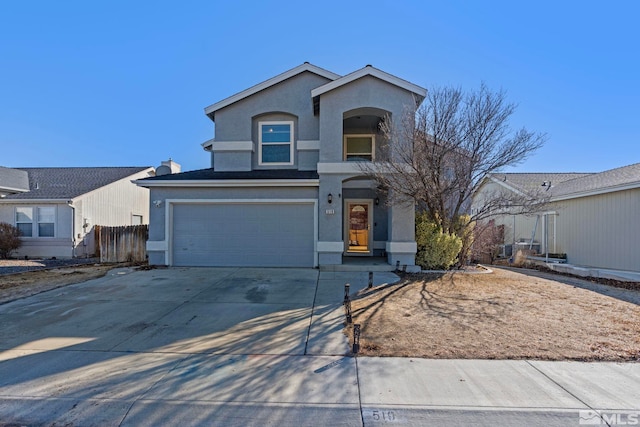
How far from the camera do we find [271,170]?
12.9 m

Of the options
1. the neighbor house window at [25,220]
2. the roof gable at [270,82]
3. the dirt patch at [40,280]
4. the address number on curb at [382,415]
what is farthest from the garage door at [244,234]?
the neighbor house window at [25,220]

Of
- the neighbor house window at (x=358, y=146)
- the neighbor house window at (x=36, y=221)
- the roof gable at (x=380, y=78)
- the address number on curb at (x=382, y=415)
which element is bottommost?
the address number on curb at (x=382, y=415)

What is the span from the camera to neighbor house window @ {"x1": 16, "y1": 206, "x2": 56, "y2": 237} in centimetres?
1578

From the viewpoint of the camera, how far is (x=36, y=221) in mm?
15867

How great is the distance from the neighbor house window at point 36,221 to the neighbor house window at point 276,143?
11.5 m

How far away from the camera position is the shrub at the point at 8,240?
48.9 ft

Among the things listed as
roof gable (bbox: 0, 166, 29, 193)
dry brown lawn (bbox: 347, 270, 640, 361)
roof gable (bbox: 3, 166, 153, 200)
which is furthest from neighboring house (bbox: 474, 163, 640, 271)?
roof gable (bbox: 0, 166, 29, 193)

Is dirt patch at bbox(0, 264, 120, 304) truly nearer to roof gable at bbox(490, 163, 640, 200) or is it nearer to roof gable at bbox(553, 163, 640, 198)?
roof gable at bbox(490, 163, 640, 200)

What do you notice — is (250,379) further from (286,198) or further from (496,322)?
(286,198)

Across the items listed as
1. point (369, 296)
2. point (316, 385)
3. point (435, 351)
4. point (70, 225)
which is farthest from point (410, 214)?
point (70, 225)

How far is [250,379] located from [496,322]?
4485 millimetres

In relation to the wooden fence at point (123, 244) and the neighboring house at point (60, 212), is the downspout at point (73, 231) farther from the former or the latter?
the wooden fence at point (123, 244)

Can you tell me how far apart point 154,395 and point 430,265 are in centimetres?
929

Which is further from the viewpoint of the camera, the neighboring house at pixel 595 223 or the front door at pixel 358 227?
the front door at pixel 358 227
